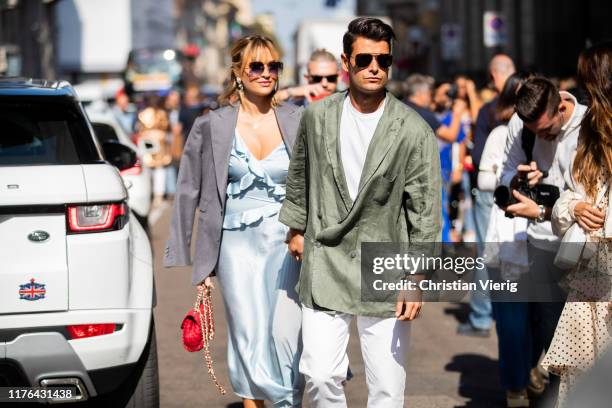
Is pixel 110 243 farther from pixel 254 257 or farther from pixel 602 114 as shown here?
pixel 602 114

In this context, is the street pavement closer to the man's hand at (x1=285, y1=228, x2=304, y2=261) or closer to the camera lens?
the camera lens

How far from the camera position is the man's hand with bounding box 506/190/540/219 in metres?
5.51

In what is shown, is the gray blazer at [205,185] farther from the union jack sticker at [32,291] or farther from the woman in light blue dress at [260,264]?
the union jack sticker at [32,291]

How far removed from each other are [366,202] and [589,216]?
0.88 m

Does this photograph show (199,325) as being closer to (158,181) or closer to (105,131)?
(105,131)

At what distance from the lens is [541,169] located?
595cm

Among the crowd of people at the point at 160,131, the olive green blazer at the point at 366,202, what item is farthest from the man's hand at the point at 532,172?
the crowd of people at the point at 160,131

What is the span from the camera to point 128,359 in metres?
5.67

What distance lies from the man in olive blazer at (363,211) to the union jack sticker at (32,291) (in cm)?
120

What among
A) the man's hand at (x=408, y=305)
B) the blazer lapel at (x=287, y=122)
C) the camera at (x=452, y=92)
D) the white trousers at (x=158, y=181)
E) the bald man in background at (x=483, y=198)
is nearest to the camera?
the man's hand at (x=408, y=305)

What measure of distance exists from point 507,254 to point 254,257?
1431mm

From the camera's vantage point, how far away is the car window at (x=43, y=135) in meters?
5.91

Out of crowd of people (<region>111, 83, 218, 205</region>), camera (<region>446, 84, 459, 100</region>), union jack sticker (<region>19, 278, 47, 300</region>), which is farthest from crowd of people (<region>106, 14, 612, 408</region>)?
crowd of people (<region>111, 83, 218, 205</region>)

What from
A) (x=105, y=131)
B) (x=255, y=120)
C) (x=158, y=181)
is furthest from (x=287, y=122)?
(x=158, y=181)
